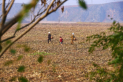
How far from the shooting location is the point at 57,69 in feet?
33.3

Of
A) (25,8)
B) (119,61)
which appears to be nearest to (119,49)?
(119,61)

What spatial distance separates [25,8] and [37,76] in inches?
320

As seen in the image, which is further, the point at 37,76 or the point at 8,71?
the point at 8,71

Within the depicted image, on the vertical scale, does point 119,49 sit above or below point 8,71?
above

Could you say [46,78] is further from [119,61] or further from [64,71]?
[119,61]

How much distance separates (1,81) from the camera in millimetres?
8250

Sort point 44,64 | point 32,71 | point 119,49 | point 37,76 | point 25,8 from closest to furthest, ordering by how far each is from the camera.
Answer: point 25,8, point 119,49, point 37,76, point 32,71, point 44,64

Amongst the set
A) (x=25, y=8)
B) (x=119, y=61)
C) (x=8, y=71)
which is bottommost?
(x=8, y=71)

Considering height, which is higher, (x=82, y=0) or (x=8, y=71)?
(x=82, y=0)

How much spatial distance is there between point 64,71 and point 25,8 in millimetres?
8982

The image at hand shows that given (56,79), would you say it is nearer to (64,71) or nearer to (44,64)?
(64,71)

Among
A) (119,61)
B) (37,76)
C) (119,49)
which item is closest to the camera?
(119,61)

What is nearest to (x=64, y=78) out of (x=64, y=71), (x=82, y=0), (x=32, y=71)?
(x=64, y=71)

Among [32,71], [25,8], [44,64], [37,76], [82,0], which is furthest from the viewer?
[44,64]
